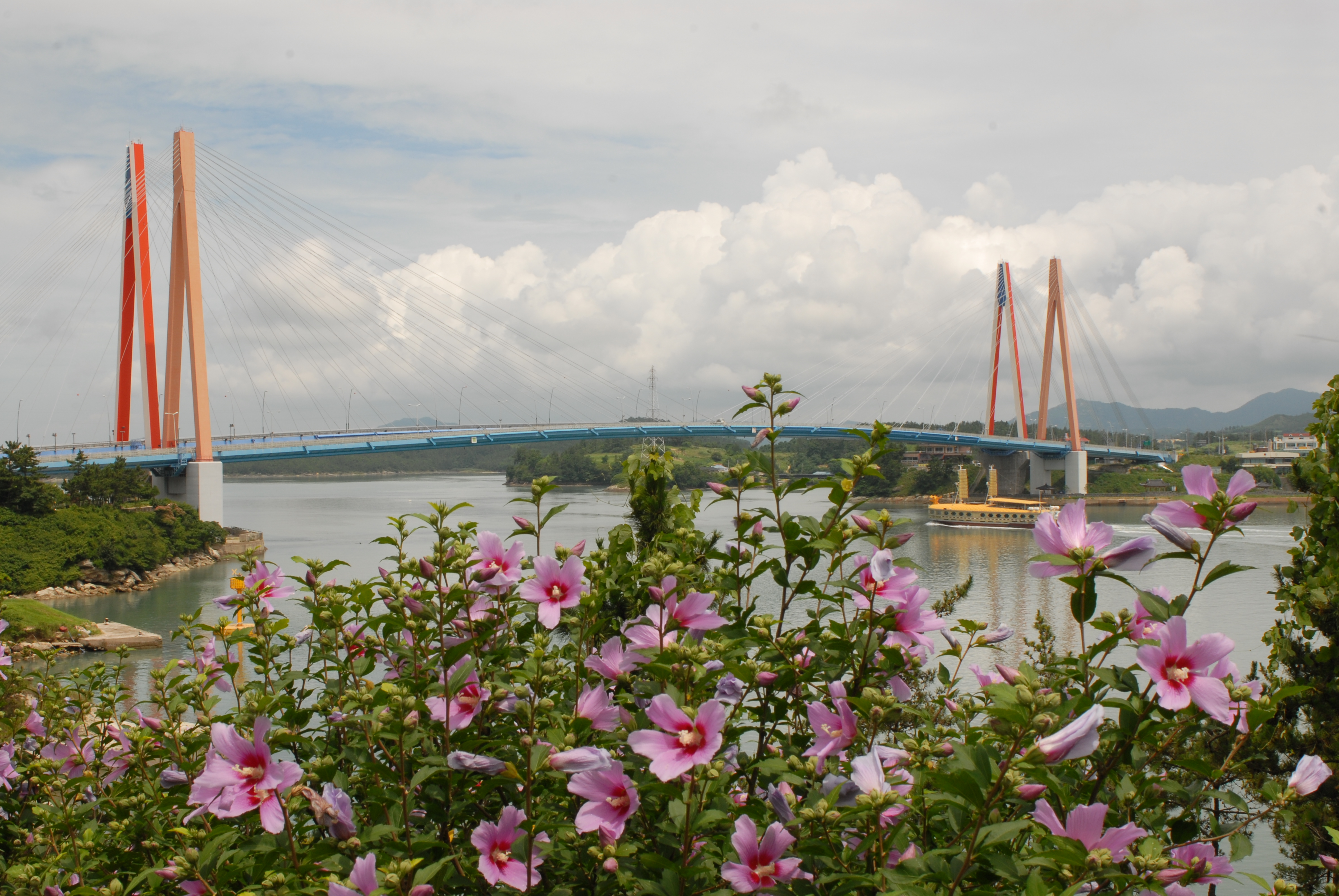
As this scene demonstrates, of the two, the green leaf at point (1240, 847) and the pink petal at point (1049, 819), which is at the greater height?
the pink petal at point (1049, 819)

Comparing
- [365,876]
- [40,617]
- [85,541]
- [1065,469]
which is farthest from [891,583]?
[1065,469]

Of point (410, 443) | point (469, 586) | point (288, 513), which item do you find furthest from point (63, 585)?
point (469, 586)

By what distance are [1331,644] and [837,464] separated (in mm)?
1940

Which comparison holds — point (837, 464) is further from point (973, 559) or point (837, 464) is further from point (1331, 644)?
point (973, 559)

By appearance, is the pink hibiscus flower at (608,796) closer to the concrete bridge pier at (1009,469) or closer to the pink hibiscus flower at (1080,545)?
the pink hibiscus flower at (1080,545)

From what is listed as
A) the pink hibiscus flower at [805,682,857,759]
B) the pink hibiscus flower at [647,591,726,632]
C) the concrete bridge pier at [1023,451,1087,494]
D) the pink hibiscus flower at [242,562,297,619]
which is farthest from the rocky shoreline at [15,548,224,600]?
the concrete bridge pier at [1023,451,1087,494]

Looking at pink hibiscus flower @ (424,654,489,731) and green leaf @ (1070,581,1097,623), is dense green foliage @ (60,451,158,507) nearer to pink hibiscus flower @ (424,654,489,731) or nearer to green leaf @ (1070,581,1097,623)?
pink hibiscus flower @ (424,654,489,731)

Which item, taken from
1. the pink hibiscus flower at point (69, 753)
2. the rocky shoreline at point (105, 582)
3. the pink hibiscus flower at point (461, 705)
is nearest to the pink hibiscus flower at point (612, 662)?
the pink hibiscus flower at point (461, 705)

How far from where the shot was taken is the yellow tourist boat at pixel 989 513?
21875 millimetres

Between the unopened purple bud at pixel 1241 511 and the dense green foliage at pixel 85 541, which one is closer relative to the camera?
the unopened purple bud at pixel 1241 511

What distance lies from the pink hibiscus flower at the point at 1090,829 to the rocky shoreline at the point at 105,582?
47.2ft

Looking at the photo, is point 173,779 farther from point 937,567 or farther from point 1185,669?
point 937,567

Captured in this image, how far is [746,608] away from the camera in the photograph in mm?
1097

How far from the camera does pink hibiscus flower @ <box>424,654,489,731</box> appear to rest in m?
0.86
